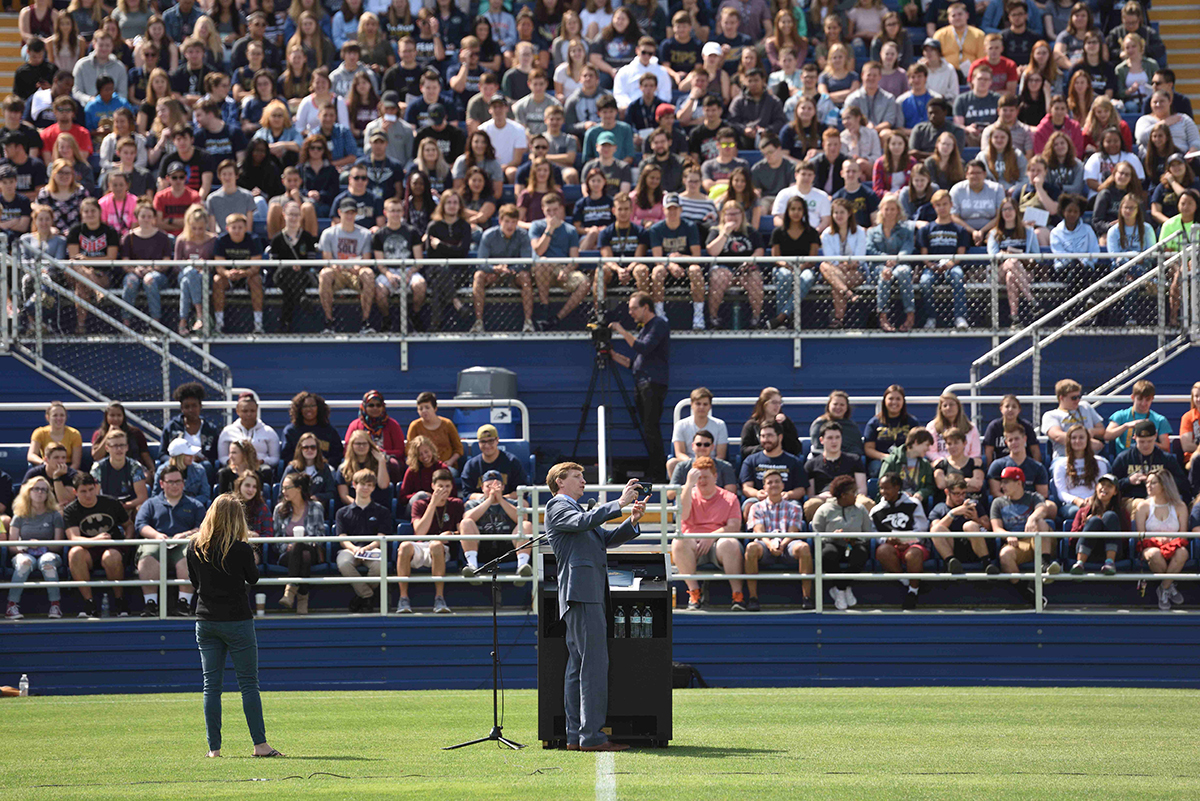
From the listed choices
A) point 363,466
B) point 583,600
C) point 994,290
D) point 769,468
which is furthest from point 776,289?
point 583,600

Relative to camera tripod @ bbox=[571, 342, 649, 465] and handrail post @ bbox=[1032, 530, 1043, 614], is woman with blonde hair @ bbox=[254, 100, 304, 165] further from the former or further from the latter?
handrail post @ bbox=[1032, 530, 1043, 614]

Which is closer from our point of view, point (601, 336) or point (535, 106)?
point (601, 336)

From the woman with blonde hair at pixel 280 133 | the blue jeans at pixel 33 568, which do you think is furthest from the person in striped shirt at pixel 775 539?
the woman with blonde hair at pixel 280 133

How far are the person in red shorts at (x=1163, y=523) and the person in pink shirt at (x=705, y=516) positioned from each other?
3.70 meters

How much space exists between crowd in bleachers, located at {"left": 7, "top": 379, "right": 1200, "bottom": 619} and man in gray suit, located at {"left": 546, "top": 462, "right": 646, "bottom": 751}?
15.7 feet

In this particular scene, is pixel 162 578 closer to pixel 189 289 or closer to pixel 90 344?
pixel 90 344

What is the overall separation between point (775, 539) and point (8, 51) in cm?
1737

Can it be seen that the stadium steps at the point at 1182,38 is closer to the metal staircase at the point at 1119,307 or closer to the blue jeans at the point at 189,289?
the metal staircase at the point at 1119,307

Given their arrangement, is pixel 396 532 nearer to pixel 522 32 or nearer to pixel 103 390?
pixel 103 390

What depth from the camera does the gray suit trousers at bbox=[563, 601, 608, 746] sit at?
366 inches

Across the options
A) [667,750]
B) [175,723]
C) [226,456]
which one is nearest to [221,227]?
[226,456]

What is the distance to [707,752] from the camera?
9.41m

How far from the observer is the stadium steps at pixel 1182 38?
25062 mm

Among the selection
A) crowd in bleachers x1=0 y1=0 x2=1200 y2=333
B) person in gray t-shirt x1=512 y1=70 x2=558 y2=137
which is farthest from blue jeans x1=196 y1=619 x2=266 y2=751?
person in gray t-shirt x1=512 y1=70 x2=558 y2=137
